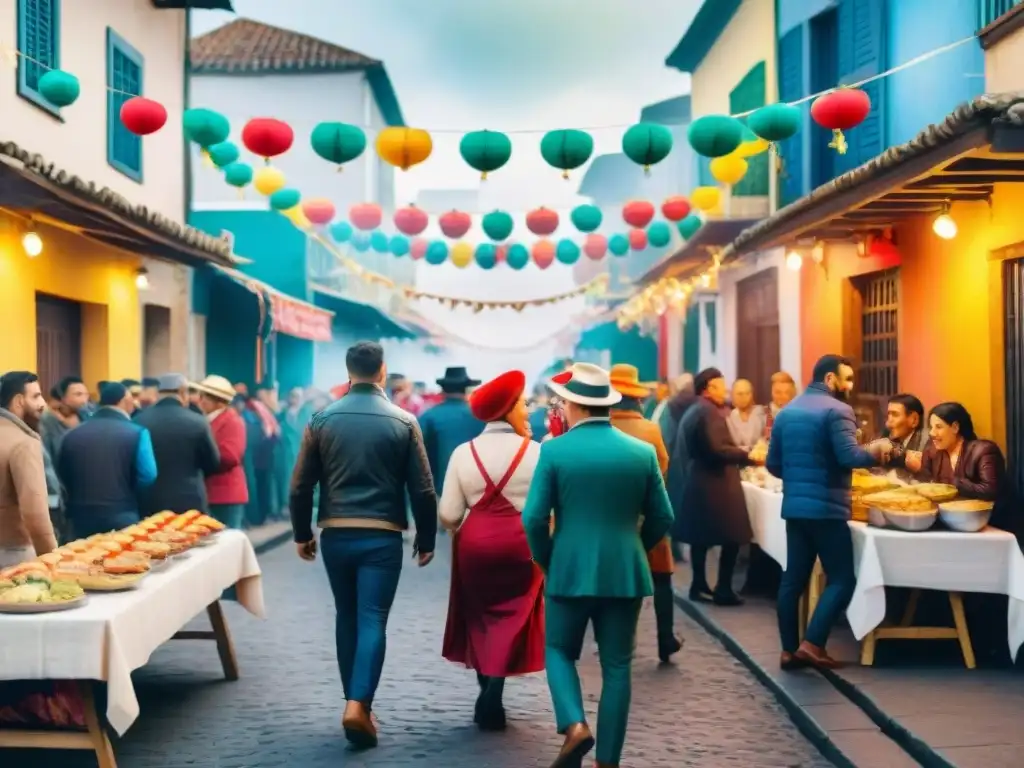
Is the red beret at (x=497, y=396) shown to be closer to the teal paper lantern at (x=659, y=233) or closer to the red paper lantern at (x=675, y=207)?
the red paper lantern at (x=675, y=207)

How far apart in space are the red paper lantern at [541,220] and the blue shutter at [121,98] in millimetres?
5196

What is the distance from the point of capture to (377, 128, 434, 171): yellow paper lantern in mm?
11273

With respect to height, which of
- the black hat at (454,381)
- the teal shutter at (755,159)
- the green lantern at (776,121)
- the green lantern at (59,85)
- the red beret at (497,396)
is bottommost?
the red beret at (497,396)

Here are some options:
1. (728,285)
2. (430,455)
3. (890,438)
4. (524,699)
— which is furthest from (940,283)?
(728,285)

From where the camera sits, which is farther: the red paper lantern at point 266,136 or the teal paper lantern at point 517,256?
the teal paper lantern at point 517,256

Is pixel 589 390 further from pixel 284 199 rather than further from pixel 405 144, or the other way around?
pixel 284 199

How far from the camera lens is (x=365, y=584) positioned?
663 cm

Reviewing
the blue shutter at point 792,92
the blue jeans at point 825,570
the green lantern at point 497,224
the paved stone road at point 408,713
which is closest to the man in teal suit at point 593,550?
the paved stone road at point 408,713

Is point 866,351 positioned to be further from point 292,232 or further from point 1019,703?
point 292,232

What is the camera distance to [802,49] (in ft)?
55.2

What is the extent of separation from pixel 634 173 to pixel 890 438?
128ft

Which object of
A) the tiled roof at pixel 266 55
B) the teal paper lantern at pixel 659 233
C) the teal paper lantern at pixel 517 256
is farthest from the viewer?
the tiled roof at pixel 266 55

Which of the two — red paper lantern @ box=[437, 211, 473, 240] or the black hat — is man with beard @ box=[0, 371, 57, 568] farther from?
red paper lantern @ box=[437, 211, 473, 240]

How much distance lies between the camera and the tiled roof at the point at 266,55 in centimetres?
3369
